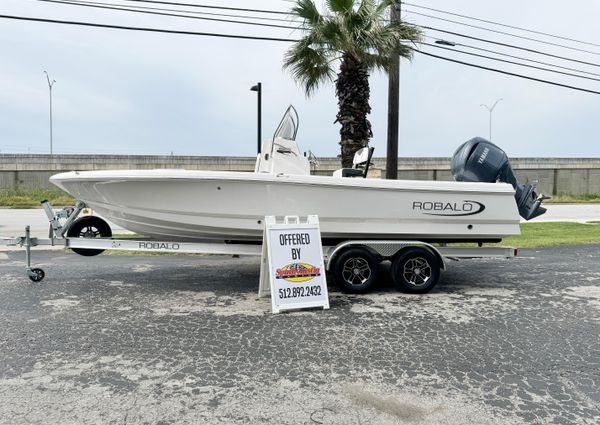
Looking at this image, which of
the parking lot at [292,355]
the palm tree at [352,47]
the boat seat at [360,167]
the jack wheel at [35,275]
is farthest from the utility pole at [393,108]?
the jack wheel at [35,275]

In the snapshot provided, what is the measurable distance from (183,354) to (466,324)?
276 cm

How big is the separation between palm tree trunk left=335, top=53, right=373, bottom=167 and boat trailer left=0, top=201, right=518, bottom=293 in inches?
218

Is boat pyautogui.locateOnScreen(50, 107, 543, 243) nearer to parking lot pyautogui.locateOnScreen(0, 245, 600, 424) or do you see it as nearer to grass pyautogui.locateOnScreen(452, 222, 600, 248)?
parking lot pyautogui.locateOnScreen(0, 245, 600, 424)

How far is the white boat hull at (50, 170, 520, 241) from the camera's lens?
544 cm

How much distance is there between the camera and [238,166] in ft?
101

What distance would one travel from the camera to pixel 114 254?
8.94 meters

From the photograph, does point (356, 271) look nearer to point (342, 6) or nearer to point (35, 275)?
point (35, 275)

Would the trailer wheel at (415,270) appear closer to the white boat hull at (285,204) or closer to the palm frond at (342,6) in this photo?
the white boat hull at (285,204)

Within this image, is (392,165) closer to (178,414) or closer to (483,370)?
(483,370)

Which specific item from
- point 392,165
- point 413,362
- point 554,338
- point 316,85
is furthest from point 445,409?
point 316,85

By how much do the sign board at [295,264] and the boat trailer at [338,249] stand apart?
1.66 feet

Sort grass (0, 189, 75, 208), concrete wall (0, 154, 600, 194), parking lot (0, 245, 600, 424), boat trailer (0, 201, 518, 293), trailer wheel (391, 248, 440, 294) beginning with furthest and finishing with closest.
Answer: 1. concrete wall (0, 154, 600, 194)
2. grass (0, 189, 75, 208)
3. trailer wheel (391, 248, 440, 294)
4. boat trailer (0, 201, 518, 293)
5. parking lot (0, 245, 600, 424)

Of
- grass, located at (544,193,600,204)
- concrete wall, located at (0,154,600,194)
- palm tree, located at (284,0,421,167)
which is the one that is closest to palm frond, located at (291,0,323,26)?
palm tree, located at (284,0,421,167)

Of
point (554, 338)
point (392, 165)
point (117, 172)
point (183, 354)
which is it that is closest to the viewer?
point (183, 354)
